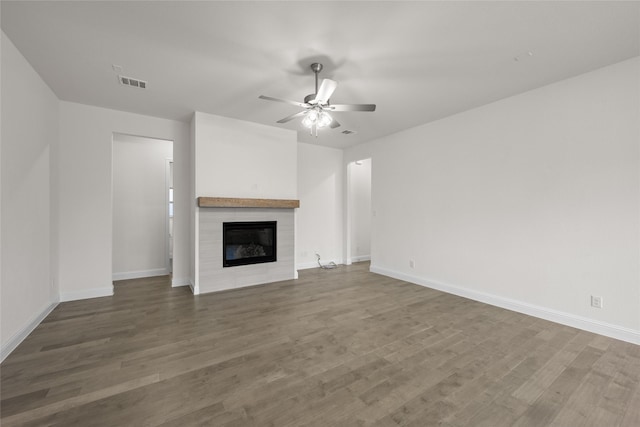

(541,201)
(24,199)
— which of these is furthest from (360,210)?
(24,199)

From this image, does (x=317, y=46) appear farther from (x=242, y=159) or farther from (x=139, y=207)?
(x=139, y=207)

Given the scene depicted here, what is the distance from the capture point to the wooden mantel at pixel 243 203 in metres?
4.05

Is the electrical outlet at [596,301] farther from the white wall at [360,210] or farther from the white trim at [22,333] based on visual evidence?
the white trim at [22,333]

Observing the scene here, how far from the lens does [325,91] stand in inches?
102

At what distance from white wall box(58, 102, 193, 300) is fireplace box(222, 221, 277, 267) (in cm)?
172

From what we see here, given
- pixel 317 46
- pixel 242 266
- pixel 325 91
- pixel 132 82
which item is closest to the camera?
pixel 317 46

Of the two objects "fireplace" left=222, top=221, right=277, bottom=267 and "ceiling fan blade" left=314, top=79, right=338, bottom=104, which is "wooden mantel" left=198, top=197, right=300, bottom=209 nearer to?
"fireplace" left=222, top=221, right=277, bottom=267

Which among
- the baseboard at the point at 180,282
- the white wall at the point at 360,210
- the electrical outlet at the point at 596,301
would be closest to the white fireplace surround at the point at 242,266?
the baseboard at the point at 180,282

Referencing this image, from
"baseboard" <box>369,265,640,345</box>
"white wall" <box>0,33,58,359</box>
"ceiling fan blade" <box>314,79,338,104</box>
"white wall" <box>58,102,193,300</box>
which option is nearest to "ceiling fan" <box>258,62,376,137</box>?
"ceiling fan blade" <box>314,79,338,104</box>

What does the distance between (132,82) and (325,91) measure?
238 centimetres

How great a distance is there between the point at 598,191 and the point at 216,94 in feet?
15.0

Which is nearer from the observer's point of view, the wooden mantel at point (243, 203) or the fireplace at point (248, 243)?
the wooden mantel at point (243, 203)

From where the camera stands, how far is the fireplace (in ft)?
14.5

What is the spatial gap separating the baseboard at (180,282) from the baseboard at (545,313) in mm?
4000
